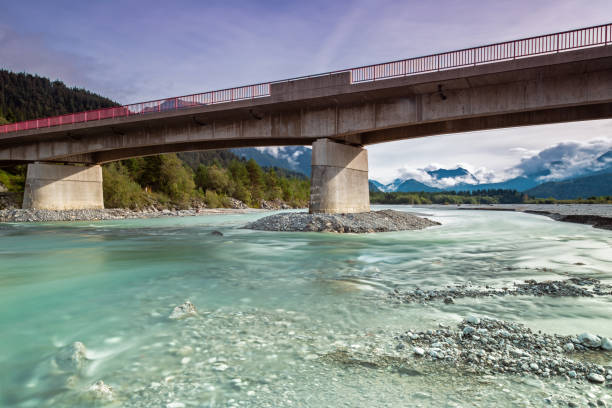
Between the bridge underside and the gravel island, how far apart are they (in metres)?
2.01

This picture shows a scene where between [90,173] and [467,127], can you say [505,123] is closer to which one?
[467,127]

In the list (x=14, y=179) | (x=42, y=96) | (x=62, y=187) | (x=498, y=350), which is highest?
(x=42, y=96)

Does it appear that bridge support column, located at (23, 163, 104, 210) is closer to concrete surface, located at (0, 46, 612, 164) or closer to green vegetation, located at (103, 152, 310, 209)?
concrete surface, located at (0, 46, 612, 164)

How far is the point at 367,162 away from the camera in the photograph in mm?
31516

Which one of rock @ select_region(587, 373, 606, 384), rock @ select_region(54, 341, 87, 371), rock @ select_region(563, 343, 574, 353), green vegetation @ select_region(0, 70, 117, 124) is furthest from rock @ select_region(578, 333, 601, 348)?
green vegetation @ select_region(0, 70, 117, 124)

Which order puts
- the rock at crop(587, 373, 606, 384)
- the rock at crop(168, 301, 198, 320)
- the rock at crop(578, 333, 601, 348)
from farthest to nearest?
the rock at crop(168, 301, 198, 320) → the rock at crop(578, 333, 601, 348) → the rock at crop(587, 373, 606, 384)

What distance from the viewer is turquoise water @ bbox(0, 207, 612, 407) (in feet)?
12.2

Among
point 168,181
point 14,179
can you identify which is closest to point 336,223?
point 168,181

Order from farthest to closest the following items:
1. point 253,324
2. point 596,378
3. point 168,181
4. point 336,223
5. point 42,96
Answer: point 42,96 < point 168,181 < point 336,223 < point 253,324 < point 596,378

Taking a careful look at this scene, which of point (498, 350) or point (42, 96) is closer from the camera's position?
point (498, 350)

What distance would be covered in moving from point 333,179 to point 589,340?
23.0m

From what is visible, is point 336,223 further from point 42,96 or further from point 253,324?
point 42,96

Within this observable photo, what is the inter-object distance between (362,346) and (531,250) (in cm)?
1431

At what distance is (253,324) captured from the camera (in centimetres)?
583
